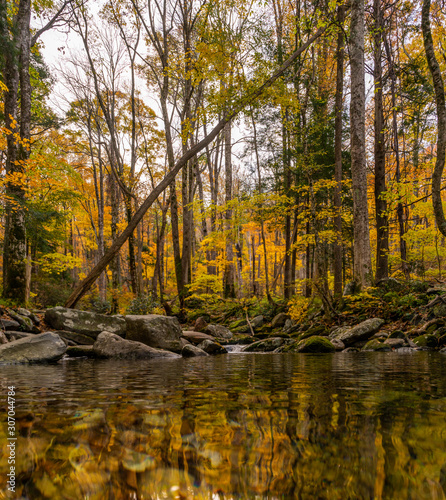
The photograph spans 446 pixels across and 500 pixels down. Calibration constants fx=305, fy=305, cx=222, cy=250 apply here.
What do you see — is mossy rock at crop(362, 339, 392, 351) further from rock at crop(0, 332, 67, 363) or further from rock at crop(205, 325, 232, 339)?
rock at crop(0, 332, 67, 363)

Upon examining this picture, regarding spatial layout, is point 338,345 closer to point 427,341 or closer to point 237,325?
point 427,341

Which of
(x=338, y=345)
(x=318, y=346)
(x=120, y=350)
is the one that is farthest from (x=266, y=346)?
(x=120, y=350)

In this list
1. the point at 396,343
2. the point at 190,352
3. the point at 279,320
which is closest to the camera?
the point at 396,343

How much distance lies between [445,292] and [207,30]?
985cm

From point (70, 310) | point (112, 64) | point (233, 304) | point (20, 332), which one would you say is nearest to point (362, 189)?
point (233, 304)

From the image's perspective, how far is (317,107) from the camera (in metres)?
12.9

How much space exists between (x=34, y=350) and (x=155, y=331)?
9.20 feet

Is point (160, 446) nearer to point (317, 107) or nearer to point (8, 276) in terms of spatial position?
point (8, 276)

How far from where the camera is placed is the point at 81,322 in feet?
25.8

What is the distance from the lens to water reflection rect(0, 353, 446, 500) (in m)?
0.71

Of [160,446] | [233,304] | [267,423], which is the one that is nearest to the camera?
[160,446]

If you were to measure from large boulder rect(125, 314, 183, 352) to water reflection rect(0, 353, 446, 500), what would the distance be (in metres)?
5.66

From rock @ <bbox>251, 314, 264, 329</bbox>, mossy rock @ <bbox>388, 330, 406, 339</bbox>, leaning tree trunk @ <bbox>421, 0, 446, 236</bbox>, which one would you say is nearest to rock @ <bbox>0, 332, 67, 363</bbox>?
mossy rock @ <bbox>388, 330, 406, 339</bbox>

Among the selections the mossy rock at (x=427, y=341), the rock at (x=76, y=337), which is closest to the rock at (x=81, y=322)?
the rock at (x=76, y=337)
